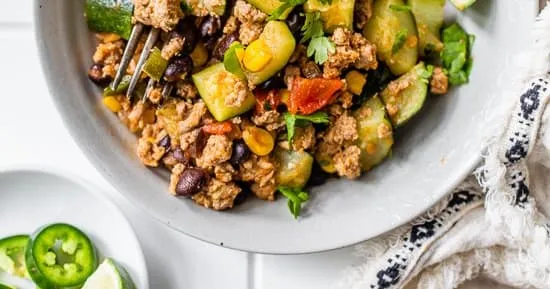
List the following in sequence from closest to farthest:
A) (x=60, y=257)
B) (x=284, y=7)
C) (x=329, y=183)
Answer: (x=284, y=7)
(x=329, y=183)
(x=60, y=257)

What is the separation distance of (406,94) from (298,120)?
0.25m

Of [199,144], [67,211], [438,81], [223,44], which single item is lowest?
[67,211]

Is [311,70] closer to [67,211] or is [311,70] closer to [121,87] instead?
[121,87]

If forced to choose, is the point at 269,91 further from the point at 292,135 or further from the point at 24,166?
the point at 24,166

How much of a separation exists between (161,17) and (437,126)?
64 cm

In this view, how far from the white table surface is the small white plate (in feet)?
0.16

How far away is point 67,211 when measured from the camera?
211 centimetres

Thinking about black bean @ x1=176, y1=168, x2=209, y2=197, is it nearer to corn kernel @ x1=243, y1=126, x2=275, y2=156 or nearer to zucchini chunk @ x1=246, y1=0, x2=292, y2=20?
corn kernel @ x1=243, y1=126, x2=275, y2=156

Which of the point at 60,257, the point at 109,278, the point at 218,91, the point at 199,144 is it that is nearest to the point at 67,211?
the point at 60,257

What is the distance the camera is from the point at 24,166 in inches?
80.7

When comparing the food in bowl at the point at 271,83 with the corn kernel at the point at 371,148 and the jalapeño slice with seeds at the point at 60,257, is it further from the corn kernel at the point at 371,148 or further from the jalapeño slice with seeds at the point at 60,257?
the jalapeño slice with seeds at the point at 60,257

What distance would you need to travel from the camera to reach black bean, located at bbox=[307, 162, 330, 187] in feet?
6.45

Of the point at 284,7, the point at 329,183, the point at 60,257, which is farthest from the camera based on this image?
the point at 60,257

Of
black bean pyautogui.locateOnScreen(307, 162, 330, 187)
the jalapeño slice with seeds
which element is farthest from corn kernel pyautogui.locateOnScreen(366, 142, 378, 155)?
the jalapeño slice with seeds
